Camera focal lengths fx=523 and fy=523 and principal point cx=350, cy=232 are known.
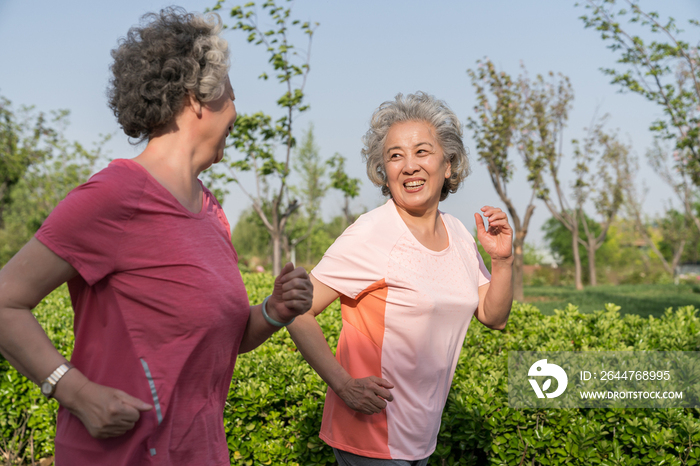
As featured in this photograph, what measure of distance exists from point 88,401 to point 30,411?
3.47 m

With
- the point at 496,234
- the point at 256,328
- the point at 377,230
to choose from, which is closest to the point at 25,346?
the point at 256,328

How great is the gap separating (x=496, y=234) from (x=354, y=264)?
76 centimetres

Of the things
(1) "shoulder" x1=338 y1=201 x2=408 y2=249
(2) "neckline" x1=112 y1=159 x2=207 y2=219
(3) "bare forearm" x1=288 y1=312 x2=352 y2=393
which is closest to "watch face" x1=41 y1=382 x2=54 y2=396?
(2) "neckline" x1=112 y1=159 x2=207 y2=219

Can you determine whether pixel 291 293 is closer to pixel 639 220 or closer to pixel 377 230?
pixel 377 230

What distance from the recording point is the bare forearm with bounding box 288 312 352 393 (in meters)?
2.02

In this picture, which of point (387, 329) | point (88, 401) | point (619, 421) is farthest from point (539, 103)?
point (88, 401)

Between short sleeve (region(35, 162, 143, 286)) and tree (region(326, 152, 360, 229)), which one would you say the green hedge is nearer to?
short sleeve (region(35, 162, 143, 286))

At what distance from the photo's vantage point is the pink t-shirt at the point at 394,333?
6.77ft

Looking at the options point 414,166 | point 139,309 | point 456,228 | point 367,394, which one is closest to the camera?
point 139,309

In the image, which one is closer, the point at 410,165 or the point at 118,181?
the point at 118,181

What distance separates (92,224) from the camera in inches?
50.3

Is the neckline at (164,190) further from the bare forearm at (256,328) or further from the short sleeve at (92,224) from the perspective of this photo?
the bare forearm at (256,328)

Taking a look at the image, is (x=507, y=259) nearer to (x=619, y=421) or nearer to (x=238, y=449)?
(x=619, y=421)

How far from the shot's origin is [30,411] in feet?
13.3
